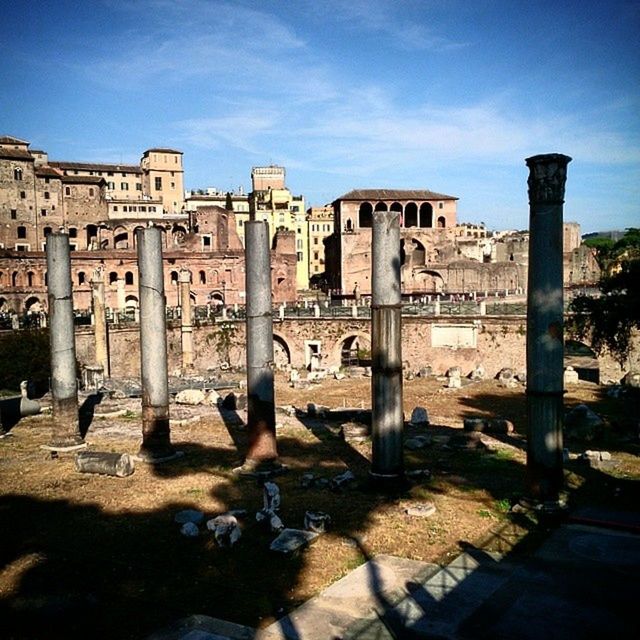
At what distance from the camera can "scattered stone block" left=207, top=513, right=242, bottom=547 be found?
900cm

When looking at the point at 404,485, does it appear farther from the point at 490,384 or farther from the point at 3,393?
the point at 3,393

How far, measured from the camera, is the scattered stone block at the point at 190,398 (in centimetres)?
2155

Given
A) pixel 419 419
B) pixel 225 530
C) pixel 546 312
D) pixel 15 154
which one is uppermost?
pixel 15 154

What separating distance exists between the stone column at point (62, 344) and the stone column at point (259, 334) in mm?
4512

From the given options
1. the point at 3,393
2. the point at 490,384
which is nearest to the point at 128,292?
the point at 3,393

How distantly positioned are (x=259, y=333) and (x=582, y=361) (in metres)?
26.3

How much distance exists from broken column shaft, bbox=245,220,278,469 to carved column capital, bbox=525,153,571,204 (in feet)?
16.7

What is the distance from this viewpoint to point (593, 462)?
12.6 meters

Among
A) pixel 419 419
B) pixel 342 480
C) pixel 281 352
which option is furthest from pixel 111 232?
pixel 342 480

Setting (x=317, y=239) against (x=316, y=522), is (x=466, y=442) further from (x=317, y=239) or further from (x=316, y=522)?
(x=317, y=239)

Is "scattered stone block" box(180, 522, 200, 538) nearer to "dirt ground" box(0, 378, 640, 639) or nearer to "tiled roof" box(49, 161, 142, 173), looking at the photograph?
"dirt ground" box(0, 378, 640, 639)

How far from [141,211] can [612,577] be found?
233 feet

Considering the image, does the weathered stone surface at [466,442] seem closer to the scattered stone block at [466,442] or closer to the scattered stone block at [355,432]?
the scattered stone block at [466,442]

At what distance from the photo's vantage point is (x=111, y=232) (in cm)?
5647
